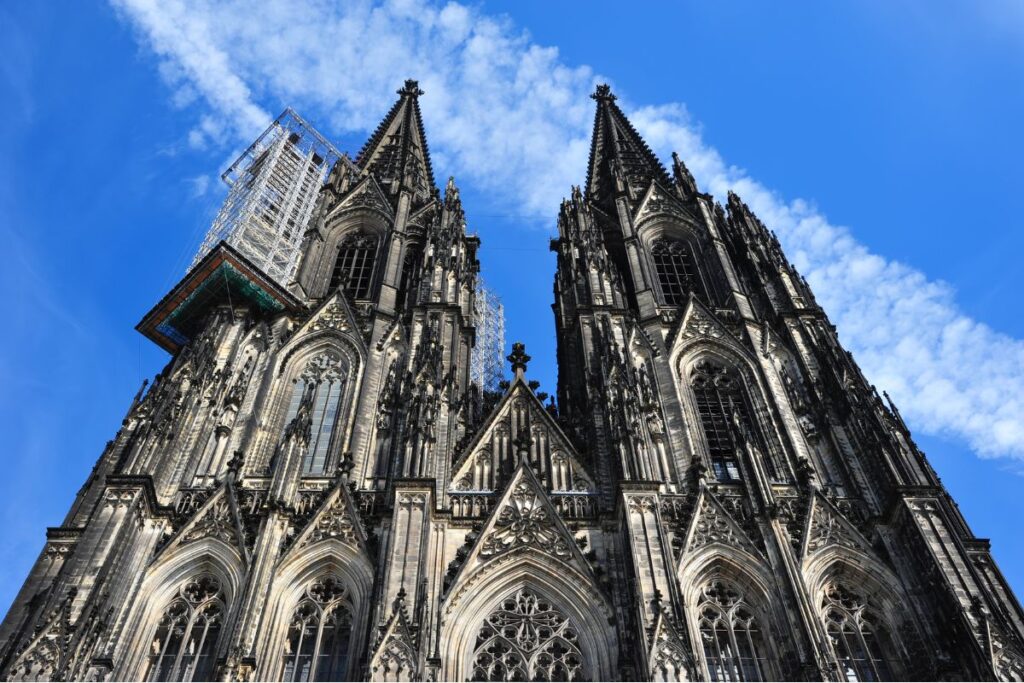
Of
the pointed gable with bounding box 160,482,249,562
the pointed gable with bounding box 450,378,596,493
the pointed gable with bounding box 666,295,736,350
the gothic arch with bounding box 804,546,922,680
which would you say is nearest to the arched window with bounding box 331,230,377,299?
the pointed gable with bounding box 450,378,596,493

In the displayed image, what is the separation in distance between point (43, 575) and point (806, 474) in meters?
16.9

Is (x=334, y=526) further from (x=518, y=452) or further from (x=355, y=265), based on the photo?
(x=355, y=265)

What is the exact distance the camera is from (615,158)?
40.9 m

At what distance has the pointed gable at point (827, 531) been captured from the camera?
21312 millimetres

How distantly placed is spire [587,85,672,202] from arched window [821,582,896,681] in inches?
774

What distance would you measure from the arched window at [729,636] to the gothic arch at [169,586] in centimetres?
932

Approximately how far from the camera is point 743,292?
31.0m

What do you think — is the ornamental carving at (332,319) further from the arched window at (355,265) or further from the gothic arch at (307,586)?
the gothic arch at (307,586)

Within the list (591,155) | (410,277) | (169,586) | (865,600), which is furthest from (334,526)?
(591,155)

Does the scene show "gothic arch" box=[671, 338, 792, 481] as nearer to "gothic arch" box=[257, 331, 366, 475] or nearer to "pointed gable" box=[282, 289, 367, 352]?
"gothic arch" box=[257, 331, 366, 475]

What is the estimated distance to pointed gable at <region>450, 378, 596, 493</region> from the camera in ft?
77.7

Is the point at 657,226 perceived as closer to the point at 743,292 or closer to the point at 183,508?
the point at 743,292

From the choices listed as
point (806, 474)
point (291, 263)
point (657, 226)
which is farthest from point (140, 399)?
point (657, 226)

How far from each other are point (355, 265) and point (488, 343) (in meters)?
10.2
